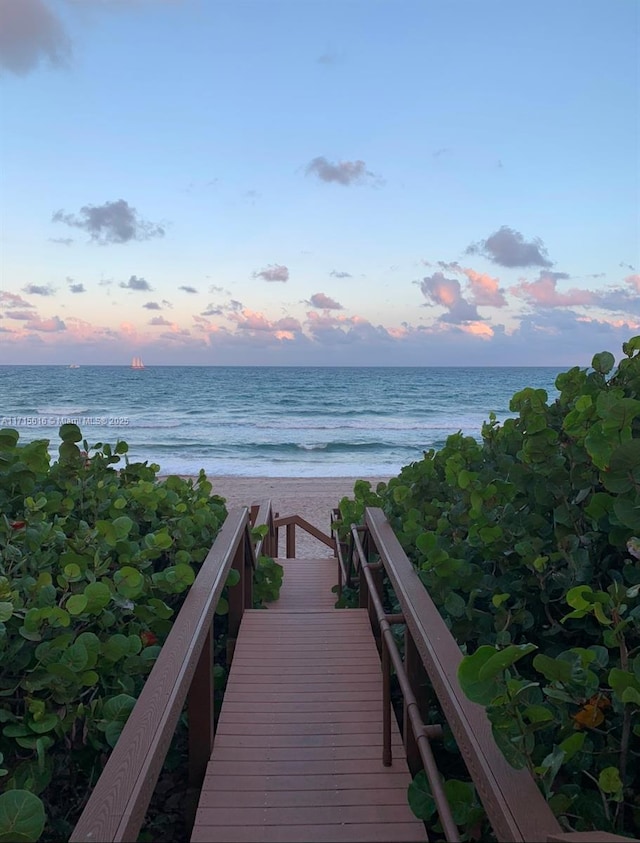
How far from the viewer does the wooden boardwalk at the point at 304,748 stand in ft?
6.46

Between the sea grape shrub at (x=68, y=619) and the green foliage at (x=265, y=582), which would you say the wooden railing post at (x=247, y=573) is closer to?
the green foliage at (x=265, y=582)

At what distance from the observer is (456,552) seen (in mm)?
2381

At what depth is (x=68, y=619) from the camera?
63.3 inches

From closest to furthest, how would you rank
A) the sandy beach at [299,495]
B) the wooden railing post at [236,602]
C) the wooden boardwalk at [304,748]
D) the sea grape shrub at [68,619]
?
the sea grape shrub at [68,619] → the wooden boardwalk at [304,748] → the wooden railing post at [236,602] → the sandy beach at [299,495]

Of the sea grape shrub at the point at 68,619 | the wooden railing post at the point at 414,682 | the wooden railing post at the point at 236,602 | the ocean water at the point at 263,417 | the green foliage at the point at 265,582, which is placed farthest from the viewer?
the ocean water at the point at 263,417

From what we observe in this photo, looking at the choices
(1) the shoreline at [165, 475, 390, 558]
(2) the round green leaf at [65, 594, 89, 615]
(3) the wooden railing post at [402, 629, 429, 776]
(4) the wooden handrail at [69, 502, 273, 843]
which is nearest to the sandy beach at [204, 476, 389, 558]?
(1) the shoreline at [165, 475, 390, 558]

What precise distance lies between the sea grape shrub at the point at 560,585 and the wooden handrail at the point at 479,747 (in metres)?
0.05

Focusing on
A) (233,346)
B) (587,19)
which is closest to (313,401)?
(233,346)

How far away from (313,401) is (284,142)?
31459 mm

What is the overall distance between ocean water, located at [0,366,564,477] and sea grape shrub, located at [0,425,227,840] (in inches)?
359

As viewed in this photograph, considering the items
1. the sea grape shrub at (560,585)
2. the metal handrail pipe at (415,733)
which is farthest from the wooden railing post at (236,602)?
the sea grape shrub at (560,585)

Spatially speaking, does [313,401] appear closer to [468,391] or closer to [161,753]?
[468,391]

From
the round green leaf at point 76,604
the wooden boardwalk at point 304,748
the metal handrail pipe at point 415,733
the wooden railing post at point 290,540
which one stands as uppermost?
the round green leaf at point 76,604

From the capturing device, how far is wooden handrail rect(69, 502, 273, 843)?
1.11 m
